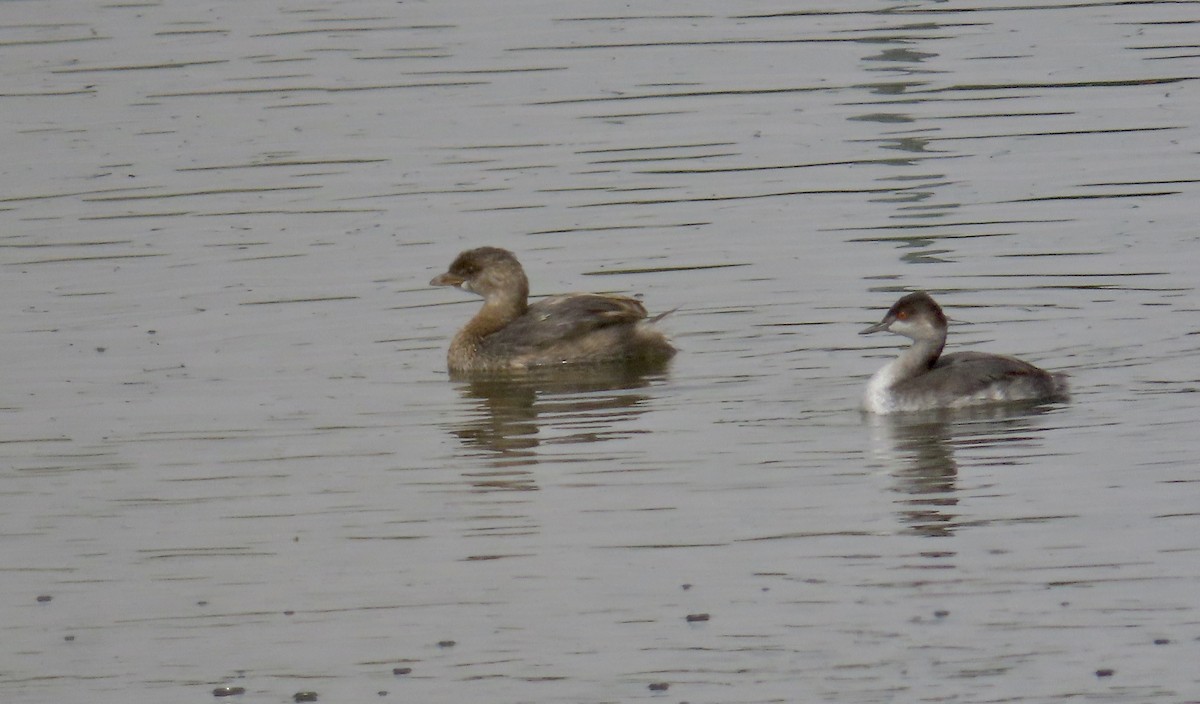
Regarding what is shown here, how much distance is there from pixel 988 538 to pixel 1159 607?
Result: 122 centimetres

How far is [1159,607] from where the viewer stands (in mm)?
8602

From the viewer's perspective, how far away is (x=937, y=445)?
11797mm

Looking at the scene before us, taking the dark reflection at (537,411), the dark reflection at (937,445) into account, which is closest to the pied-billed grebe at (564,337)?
the dark reflection at (537,411)

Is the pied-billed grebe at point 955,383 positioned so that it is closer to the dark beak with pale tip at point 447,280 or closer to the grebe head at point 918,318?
the grebe head at point 918,318

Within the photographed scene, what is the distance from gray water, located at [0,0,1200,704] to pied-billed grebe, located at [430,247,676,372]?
0.34 m

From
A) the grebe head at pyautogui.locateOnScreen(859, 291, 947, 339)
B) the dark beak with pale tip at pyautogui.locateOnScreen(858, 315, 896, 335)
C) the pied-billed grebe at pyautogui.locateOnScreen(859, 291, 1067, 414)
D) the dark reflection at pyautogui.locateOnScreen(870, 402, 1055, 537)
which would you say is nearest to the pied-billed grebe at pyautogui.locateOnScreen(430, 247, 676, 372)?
the dark beak with pale tip at pyautogui.locateOnScreen(858, 315, 896, 335)

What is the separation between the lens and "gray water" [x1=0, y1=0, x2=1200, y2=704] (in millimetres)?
8734

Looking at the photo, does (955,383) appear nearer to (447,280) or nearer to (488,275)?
(488,275)

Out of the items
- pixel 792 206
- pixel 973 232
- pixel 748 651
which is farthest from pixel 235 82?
pixel 748 651

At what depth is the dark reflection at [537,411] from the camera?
12.0 meters

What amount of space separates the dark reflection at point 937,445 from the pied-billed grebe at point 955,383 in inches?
2.3

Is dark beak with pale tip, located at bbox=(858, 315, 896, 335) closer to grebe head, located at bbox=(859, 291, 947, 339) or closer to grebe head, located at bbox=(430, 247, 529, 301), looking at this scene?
grebe head, located at bbox=(859, 291, 947, 339)

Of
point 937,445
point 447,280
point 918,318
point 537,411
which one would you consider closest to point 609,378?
point 537,411

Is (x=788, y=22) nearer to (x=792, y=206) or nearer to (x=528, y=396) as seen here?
(x=792, y=206)
